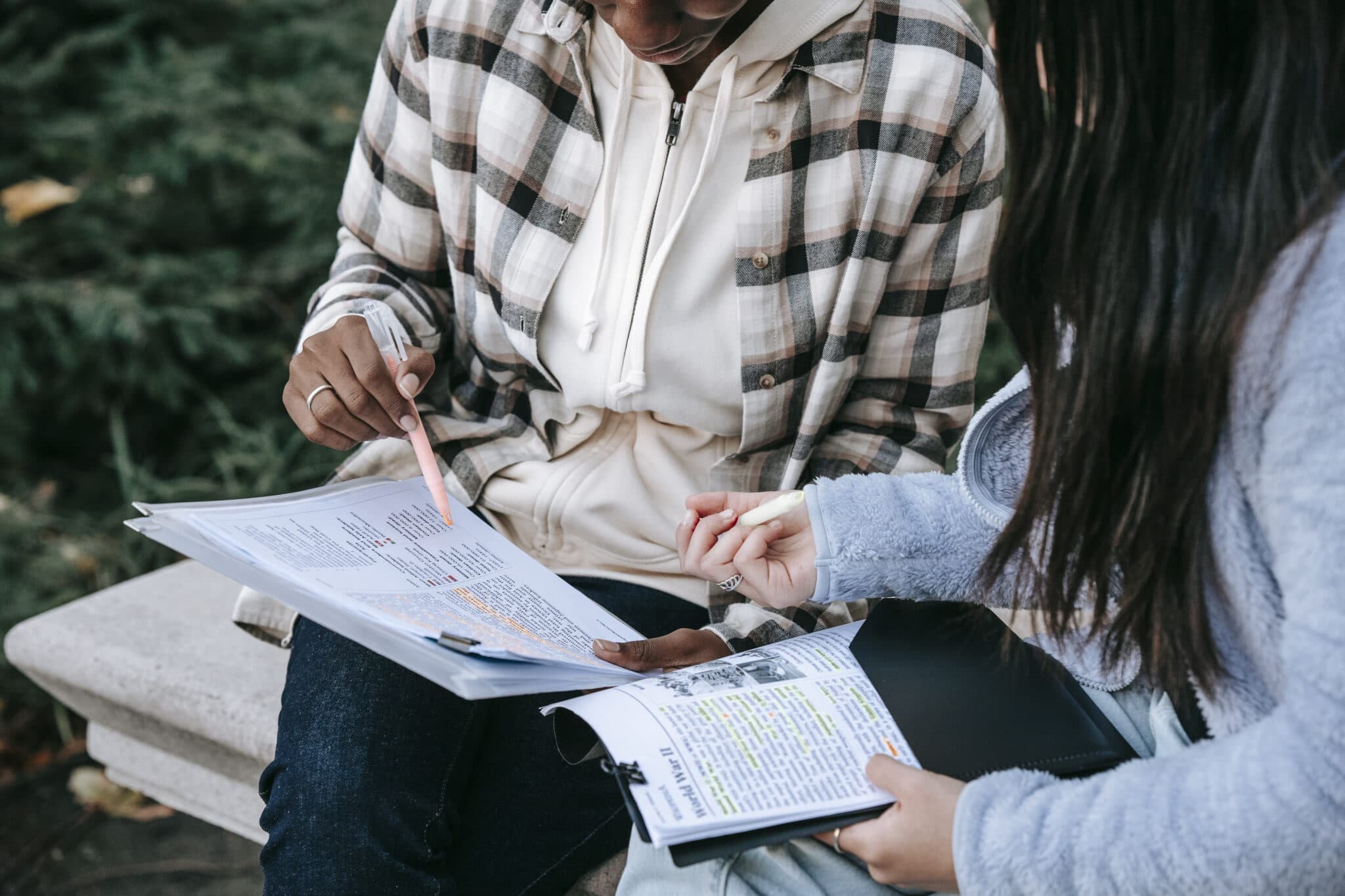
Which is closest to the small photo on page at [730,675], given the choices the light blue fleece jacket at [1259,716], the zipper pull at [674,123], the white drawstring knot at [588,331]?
the light blue fleece jacket at [1259,716]

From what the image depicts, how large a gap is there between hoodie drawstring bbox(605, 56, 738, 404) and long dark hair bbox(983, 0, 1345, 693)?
54 cm

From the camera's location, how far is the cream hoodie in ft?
4.78

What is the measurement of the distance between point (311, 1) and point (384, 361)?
89.4 inches

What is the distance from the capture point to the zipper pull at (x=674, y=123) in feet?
4.77

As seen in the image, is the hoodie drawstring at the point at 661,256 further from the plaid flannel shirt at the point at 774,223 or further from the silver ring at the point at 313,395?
the silver ring at the point at 313,395

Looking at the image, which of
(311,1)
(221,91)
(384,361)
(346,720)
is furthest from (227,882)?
(311,1)

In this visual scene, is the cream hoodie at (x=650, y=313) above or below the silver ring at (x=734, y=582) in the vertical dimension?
above

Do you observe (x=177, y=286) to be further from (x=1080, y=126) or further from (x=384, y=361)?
(x=1080, y=126)

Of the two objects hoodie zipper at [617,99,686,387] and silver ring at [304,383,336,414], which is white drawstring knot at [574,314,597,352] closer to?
hoodie zipper at [617,99,686,387]

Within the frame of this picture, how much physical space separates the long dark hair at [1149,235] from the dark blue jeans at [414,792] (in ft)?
2.31

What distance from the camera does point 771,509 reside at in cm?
128

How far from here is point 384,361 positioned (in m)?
1.45

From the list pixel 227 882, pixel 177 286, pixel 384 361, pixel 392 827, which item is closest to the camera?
pixel 392 827

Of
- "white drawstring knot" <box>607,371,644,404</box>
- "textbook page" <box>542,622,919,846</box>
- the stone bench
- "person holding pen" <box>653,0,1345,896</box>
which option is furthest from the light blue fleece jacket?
the stone bench
